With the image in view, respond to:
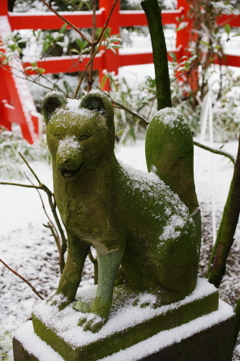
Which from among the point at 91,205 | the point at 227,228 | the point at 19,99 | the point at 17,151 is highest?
the point at 91,205

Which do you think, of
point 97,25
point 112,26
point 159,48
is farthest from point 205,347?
point 112,26

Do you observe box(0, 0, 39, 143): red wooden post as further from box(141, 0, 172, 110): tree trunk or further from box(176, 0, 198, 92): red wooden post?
box(141, 0, 172, 110): tree trunk

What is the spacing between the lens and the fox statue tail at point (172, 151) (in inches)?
54.7

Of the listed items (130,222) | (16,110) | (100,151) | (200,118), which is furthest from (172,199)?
(200,118)

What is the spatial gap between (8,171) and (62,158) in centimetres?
227

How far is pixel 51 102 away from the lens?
118cm

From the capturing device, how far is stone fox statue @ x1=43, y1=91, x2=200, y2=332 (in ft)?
3.71

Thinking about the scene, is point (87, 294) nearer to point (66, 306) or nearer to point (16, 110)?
point (66, 306)

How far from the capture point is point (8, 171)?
3.25m

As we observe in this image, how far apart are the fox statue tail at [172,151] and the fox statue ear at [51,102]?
0.36 metres

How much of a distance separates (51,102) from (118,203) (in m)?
0.32

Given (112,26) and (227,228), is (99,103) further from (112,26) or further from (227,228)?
(112,26)

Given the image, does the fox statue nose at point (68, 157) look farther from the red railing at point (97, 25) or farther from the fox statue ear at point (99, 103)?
the red railing at point (97, 25)

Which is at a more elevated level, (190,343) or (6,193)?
(190,343)
